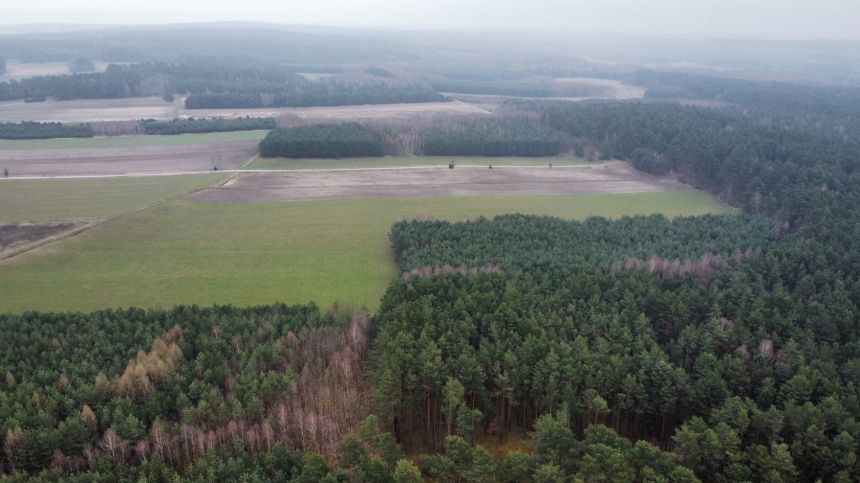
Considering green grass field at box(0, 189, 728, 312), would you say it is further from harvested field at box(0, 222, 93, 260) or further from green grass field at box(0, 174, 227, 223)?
green grass field at box(0, 174, 227, 223)

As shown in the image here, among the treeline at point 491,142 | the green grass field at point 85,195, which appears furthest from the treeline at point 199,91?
the green grass field at point 85,195

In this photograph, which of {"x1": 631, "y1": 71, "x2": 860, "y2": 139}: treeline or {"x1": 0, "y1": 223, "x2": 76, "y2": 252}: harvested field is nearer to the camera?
{"x1": 0, "y1": 223, "x2": 76, "y2": 252}: harvested field

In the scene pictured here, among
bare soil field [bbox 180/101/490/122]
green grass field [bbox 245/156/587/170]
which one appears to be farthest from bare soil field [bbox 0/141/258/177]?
bare soil field [bbox 180/101/490/122]

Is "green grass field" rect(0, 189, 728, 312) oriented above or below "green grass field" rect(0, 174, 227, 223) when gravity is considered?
below

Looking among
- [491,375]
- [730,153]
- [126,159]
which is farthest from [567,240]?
[126,159]

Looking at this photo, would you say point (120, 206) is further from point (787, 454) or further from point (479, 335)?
point (787, 454)

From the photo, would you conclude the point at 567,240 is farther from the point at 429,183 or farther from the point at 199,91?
the point at 199,91

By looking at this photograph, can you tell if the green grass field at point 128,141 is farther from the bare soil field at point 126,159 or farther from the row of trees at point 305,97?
the row of trees at point 305,97
